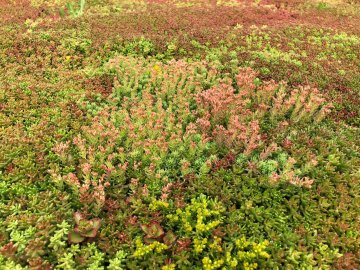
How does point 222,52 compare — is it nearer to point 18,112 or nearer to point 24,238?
point 18,112

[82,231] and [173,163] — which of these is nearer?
[82,231]

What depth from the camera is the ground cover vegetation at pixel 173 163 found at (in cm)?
385

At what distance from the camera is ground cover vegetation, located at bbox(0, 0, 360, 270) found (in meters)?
3.85

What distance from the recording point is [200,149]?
495 cm

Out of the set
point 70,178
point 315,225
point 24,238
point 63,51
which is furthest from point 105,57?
point 315,225

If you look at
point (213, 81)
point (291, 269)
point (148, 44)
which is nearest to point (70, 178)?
point (291, 269)

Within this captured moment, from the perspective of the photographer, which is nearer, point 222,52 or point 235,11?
point 222,52

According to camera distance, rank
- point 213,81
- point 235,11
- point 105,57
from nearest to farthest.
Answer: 1. point 213,81
2. point 105,57
3. point 235,11

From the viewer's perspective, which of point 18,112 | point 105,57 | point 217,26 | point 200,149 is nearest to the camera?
point 200,149

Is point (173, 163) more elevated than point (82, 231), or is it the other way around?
point (173, 163)

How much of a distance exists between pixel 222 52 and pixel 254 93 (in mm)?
2719

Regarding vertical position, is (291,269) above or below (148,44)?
below

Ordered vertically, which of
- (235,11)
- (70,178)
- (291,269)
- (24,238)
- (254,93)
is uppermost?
(235,11)

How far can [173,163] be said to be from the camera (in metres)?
4.79
